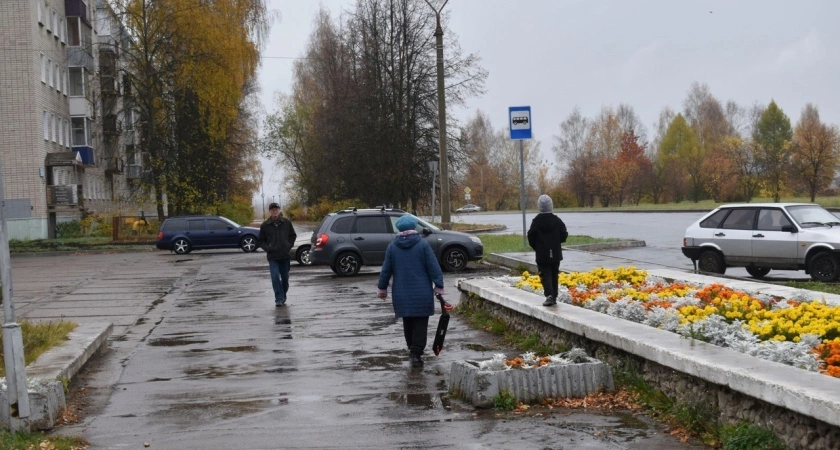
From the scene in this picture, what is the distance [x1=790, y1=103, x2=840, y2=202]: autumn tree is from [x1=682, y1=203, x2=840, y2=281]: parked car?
173 feet

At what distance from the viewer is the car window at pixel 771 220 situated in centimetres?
1914

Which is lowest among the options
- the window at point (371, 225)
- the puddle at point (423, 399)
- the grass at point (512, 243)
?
the puddle at point (423, 399)

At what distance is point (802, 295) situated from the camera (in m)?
11.7

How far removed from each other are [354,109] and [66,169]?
59.7ft

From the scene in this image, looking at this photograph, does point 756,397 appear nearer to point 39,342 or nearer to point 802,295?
point 802,295

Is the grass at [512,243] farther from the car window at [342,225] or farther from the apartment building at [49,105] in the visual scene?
the apartment building at [49,105]

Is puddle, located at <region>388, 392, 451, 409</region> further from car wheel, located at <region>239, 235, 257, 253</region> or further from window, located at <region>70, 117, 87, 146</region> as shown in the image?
window, located at <region>70, 117, 87, 146</region>

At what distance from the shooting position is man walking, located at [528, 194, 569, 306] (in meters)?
11.9

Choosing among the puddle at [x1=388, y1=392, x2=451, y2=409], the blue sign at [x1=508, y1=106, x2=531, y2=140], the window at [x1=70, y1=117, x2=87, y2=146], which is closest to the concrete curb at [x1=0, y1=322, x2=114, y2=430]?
the puddle at [x1=388, y1=392, x2=451, y2=409]

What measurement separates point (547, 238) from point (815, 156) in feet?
213

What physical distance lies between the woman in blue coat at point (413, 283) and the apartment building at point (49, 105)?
4090cm

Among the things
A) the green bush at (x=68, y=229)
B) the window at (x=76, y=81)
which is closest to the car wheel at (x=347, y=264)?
the green bush at (x=68, y=229)

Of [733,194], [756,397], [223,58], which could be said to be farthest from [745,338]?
[733,194]

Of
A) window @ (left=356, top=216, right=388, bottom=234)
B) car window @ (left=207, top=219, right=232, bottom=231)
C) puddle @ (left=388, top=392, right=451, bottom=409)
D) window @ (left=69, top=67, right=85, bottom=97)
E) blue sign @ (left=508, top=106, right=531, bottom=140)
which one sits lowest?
puddle @ (left=388, top=392, right=451, bottom=409)
